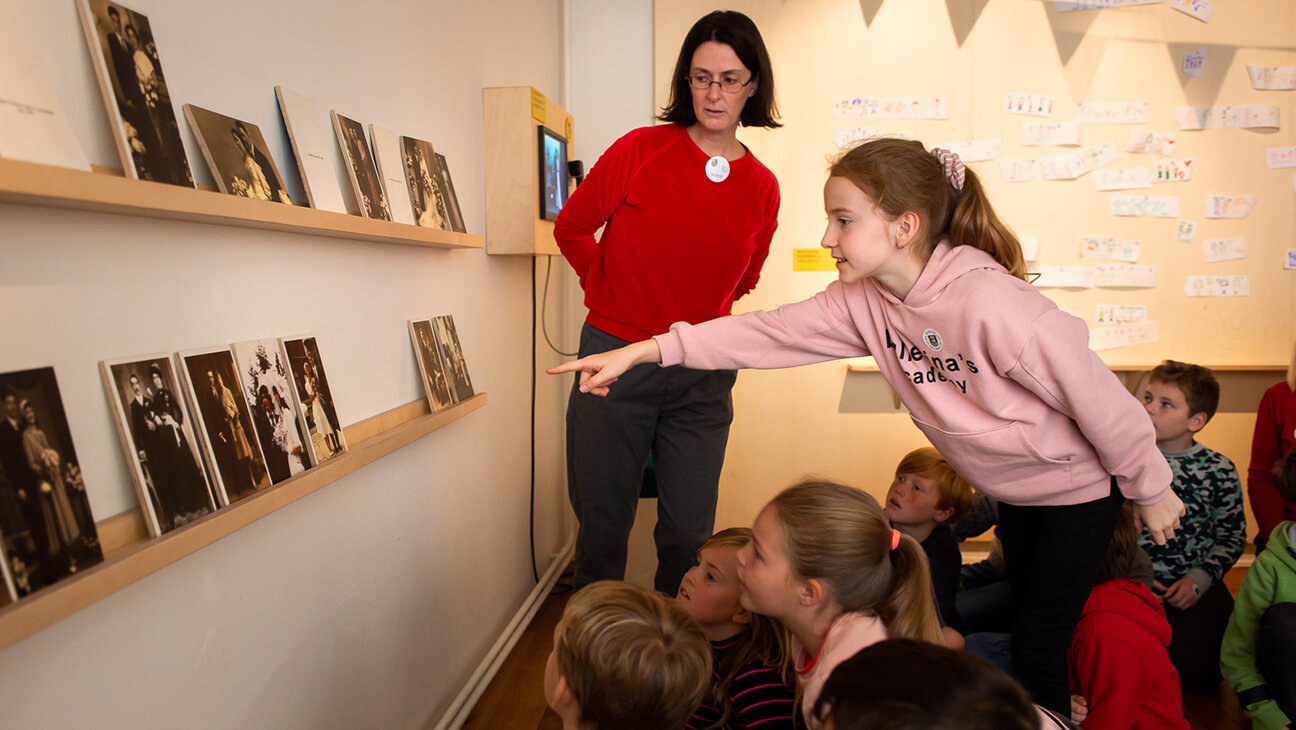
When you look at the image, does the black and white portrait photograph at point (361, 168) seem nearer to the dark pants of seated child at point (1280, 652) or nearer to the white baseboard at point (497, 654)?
the white baseboard at point (497, 654)

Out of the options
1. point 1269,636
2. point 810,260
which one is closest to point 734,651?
point 1269,636

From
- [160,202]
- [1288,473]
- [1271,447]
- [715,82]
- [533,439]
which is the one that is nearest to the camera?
[160,202]

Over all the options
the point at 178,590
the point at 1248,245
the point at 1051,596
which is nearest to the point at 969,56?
the point at 1248,245

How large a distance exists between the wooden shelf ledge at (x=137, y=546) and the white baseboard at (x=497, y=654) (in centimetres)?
94

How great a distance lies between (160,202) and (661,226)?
1.16 meters

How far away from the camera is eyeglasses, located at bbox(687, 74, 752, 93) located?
1867 millimetres

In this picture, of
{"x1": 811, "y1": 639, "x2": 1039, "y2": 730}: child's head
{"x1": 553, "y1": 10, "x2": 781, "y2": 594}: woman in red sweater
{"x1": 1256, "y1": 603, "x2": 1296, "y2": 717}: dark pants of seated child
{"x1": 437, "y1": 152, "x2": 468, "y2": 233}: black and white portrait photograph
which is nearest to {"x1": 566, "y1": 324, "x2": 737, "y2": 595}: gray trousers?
{"x1": 553, "y1": 10, "x2": 781, "y2": 594}: woman in red sweater

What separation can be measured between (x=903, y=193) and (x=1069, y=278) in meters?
2.34

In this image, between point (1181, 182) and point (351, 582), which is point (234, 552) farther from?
point (1181, 182)

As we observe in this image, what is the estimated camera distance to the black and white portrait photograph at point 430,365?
6.12 feet

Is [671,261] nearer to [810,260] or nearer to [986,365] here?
[986,365]

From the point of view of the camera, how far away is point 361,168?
157 cm

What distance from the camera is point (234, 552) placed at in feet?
4.08

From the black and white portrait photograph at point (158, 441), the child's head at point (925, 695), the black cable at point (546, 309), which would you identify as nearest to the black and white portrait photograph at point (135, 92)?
the black and white portrait photograph at point (158, 441)
